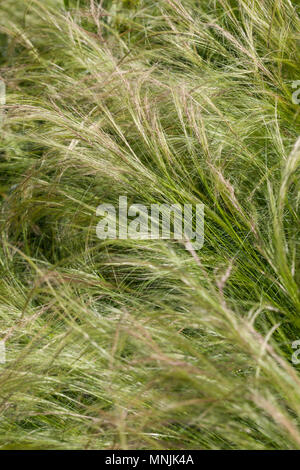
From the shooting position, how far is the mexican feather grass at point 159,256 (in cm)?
83

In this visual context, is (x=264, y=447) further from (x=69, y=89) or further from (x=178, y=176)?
(x=69, y=89)

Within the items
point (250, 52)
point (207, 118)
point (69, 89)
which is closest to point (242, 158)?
point (207, 118)

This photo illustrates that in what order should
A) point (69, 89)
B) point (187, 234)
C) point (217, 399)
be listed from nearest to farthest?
point (217, 399) → point (187, 234) → point (69, 89)

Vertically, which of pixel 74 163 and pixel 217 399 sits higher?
pixel 74 163

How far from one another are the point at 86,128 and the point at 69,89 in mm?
207

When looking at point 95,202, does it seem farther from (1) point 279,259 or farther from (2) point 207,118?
(1) point 279,259

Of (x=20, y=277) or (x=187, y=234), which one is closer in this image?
(x=187, y=234)

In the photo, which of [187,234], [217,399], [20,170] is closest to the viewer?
[217,399]

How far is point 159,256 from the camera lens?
3.58 ft

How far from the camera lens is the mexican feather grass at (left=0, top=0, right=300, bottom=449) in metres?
0.83

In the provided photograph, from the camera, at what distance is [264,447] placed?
0.81m

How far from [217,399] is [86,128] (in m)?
0.66
